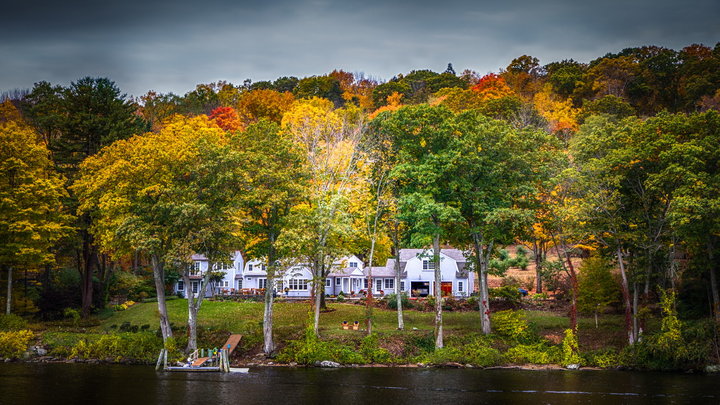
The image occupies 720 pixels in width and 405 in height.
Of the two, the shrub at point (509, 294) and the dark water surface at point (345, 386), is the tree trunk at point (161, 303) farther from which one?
the shrub at point (509, 294)

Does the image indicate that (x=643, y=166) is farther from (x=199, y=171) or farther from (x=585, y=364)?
(x=199, y=171)

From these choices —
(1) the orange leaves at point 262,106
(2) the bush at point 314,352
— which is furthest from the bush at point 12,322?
(1) the orange leaves at point 262,106

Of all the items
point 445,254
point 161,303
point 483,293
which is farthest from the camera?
point 445,254

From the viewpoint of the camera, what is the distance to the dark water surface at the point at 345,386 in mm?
27531

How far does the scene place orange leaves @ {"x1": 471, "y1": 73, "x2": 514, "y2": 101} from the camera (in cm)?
8674

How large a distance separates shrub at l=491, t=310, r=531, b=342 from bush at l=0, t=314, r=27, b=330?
37.5m

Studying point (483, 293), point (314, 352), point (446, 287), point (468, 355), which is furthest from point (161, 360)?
point (446, 287)

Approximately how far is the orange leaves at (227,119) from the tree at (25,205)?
120 ft

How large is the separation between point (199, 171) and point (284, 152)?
644cm

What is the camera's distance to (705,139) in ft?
114

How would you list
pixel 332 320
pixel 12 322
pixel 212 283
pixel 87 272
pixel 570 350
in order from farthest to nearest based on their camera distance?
pixel 212 283
pixel 87 272
pixel 332 320
pixel 12 322
pixel 570 350

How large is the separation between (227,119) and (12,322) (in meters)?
49.5

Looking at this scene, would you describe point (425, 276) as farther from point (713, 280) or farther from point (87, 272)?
point (87, 272)

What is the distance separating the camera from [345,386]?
1233 inches
